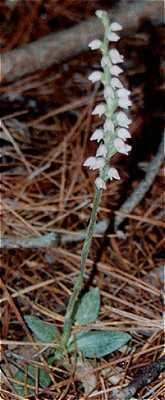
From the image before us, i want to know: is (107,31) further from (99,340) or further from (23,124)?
(23,124)

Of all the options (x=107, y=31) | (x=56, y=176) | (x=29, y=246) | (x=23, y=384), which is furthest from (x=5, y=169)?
(x=107, y=31)

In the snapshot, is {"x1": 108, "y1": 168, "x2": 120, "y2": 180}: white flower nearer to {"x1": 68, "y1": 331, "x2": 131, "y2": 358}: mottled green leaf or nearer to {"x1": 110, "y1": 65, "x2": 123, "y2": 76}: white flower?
{"x1": 110, "y1": 65, "x2": 123, "y2": 76}: white flower

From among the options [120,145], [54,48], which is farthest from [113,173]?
[54,48]

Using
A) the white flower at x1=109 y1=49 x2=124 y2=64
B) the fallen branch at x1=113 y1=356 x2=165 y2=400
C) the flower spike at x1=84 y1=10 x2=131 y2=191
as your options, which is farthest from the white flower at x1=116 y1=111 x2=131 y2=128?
the fallen branch at x1=113 y1=356 x2=165 y2=400

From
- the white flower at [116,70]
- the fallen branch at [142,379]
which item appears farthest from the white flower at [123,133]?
the fallen branch at [142,379]

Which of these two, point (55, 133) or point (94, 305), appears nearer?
point (94, 305)
